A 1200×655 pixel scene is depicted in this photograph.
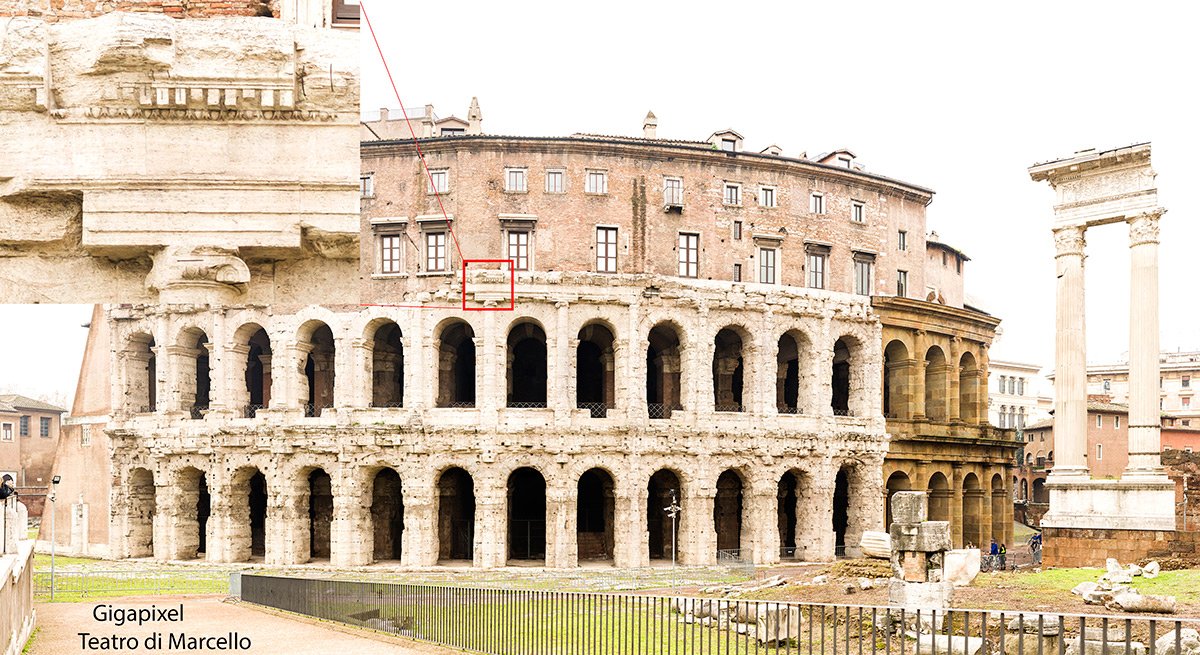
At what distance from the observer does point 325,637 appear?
17.7 meters

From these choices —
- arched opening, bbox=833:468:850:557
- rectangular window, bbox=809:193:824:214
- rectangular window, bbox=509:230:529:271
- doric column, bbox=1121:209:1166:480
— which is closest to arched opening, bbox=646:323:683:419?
rectangular window, bbox=509:230:529:271

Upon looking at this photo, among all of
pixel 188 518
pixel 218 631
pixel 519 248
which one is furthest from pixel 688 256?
pixel 218 631

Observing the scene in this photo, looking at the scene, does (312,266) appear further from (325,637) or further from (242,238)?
(325,637)

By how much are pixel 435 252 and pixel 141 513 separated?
13.6m

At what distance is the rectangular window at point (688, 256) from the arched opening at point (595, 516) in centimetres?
710

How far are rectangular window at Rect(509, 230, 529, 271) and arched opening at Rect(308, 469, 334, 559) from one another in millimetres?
9901

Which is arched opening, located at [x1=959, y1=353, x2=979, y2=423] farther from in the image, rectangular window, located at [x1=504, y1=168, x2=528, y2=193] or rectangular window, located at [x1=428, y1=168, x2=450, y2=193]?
rectangular window, located at [x1=428, y1=168, x2=450, y2=193]

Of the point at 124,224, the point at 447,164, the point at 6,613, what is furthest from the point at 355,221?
the point at 447,164

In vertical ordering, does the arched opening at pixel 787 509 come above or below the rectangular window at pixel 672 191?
below

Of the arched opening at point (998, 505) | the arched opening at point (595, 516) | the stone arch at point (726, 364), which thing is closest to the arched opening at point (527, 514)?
the arched opening at point (595, 516)

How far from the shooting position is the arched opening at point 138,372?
125 ft

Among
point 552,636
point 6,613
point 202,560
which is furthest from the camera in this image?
point 202,560

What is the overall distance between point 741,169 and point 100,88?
31825 millimetres

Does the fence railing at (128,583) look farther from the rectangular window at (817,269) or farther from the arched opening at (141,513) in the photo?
the rectangular window at (817,269)
